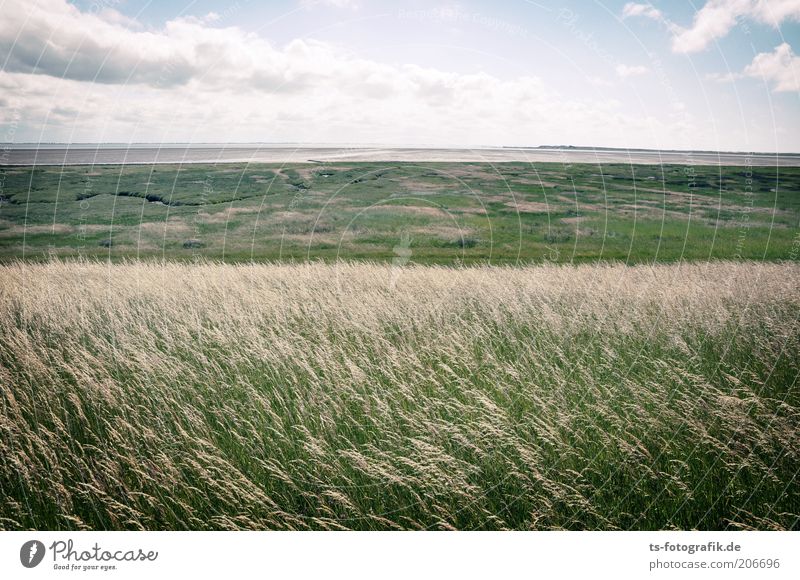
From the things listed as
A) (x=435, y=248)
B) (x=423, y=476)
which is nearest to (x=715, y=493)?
(x=423, y=476)

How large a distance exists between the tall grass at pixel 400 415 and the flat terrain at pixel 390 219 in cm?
610

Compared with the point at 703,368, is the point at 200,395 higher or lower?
lower

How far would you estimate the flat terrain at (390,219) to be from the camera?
85.2 feet

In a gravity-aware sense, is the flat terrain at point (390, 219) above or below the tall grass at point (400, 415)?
above

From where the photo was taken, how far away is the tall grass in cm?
471

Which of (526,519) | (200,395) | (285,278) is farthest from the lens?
(285,278)

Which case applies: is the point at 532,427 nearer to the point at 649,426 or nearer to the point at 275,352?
the point at 649,426

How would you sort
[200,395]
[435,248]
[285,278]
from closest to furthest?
[200,395], [285,278], [435,248]

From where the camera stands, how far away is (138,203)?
47.0 meters

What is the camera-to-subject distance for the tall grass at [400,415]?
4715 mm

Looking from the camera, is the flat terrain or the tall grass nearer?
the tall grass

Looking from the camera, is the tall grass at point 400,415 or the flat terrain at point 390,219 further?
the flat terrain at point 390,219

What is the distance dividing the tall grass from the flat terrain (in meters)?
6.10

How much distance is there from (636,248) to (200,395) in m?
29.0
